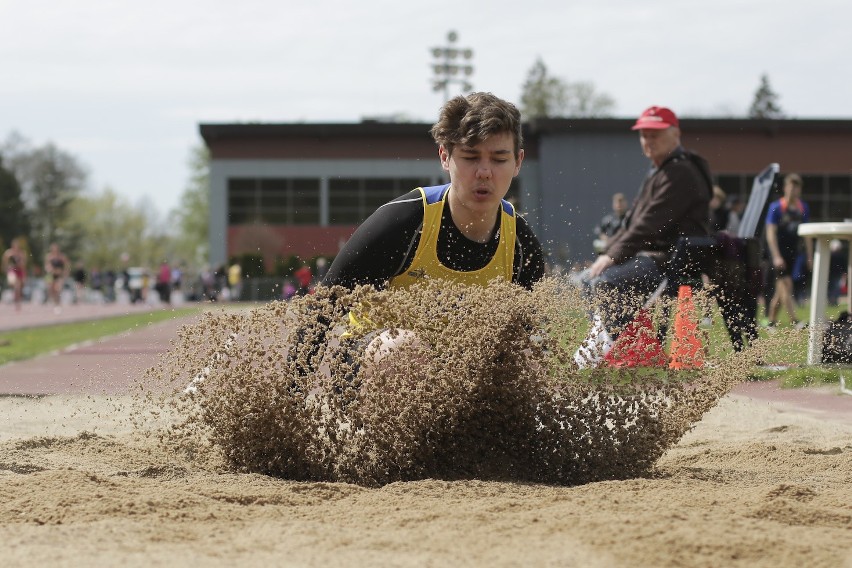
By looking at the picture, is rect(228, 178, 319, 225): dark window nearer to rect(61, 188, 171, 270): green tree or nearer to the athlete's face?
the athlete's face

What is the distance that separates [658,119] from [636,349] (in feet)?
13.4

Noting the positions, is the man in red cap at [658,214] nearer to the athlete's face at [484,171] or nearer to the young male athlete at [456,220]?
the young male athlete at [456,220]

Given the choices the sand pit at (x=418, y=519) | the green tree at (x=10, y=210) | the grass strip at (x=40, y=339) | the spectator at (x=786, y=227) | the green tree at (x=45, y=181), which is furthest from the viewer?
the green tree at (x=45, y=181)

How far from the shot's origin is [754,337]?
4684 mm

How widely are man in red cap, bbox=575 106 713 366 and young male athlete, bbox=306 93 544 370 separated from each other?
2391 mm

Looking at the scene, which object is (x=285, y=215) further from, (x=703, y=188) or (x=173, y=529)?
(x=173, y=529)

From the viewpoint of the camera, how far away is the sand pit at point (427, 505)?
2.86 meters

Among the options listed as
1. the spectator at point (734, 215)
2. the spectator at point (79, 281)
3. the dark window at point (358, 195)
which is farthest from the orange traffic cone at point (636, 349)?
the dark window at point (358, 195)

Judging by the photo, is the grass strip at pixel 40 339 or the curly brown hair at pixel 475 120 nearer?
the curly brown hair at pixel 475 120

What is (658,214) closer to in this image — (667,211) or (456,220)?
(667,211)

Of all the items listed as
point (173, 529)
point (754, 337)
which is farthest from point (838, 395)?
point (173, 529)

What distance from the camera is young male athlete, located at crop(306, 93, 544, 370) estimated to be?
4691mm

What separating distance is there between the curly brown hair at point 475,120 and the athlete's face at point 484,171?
0.04 m

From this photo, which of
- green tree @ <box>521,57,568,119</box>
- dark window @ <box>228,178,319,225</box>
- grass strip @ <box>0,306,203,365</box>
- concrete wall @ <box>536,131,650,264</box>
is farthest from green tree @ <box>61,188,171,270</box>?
grass strip @ <box>0,306,203,365</box>
